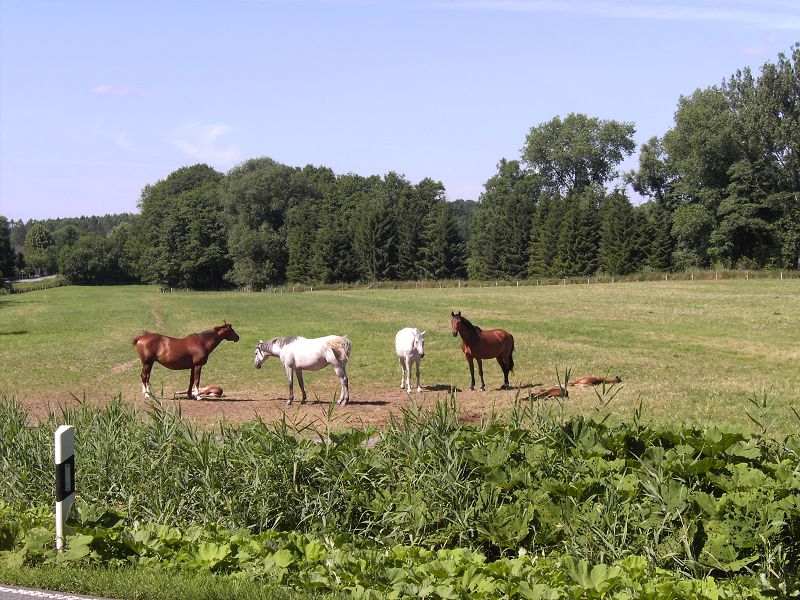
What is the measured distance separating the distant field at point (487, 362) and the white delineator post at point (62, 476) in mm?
3664

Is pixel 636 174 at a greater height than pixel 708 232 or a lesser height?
greater

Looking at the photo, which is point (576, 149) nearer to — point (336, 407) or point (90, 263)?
point (90, 263)

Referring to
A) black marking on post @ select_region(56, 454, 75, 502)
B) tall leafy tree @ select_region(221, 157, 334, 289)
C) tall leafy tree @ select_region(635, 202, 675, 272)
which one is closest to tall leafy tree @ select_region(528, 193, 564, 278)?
tall leafy tree @ select_region(635, 202, 675, 272)

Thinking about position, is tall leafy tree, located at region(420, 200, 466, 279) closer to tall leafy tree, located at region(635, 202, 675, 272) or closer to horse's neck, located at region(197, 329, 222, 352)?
tall leafy tree, located at region(635, 202, 675, 272)

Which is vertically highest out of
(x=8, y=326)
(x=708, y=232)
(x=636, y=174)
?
(x=636, y=174)

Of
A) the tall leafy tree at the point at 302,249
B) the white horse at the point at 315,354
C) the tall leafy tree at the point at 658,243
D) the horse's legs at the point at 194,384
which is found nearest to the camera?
the white horse at the point at 315,354

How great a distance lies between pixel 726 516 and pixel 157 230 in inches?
5156

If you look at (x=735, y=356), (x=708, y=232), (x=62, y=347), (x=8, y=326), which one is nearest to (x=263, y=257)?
(x=708, y=232)

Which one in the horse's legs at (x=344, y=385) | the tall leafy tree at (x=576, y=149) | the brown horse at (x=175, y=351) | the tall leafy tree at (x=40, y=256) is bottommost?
the horse's legs at (x=344, y=385)

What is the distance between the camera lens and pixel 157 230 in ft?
433

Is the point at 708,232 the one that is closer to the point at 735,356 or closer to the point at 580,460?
the point at 735,356

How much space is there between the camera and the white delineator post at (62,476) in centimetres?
848

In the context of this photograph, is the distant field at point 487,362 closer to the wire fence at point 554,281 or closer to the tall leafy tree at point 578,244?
the wire fence at point 554,281

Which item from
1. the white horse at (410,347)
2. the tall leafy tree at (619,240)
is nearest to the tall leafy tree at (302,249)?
the tall leafy tree at (619,240)
